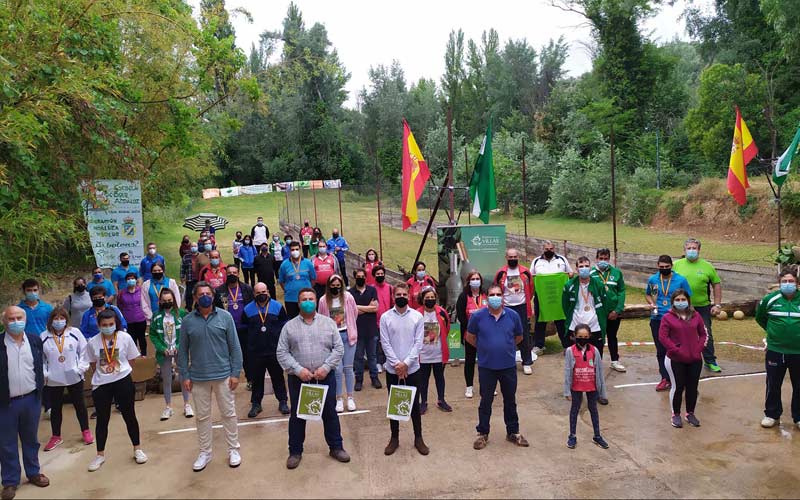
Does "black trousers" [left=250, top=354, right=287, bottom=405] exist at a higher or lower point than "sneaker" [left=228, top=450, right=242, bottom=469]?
higher

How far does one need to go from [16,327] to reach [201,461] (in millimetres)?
2133

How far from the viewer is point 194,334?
563cm

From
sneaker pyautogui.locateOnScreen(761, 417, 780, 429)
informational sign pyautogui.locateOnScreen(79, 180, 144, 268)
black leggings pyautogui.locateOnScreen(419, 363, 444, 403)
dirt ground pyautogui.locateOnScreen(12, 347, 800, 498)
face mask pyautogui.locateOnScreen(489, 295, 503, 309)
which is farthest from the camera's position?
informational sign pyautogui.locateOnScreen(79, 180, 144, 268)

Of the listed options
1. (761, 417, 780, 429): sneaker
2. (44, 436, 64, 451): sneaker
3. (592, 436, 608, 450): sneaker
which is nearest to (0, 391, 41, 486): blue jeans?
(44, 436, 64, 451): sneaker

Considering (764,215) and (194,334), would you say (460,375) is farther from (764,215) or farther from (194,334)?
(764,215)

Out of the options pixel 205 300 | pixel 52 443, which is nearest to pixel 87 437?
pixel 52 443

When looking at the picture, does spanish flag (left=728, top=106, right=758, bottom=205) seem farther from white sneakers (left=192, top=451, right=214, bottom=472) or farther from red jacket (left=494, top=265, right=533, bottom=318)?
white sneakers (left=192, top=451, right=214, bottom=472)

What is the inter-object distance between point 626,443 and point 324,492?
10.0 feet

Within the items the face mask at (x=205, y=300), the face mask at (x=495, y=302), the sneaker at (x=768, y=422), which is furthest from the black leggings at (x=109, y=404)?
the sneaker at (x=768, y=422)

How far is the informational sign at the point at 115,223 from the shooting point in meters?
10.2

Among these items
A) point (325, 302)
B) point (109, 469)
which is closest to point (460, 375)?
point (325, 302)

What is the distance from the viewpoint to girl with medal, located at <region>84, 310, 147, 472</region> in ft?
19.0

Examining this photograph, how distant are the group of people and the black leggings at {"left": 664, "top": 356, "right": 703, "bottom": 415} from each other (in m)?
0.01

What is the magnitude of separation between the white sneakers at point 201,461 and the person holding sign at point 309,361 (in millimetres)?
790
